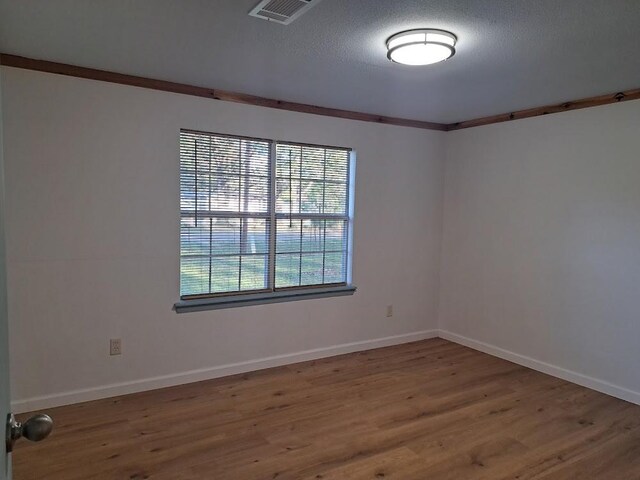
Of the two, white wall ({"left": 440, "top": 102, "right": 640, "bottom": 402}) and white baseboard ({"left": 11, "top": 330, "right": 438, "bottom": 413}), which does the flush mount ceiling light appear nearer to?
white wall ({"left": 440, "top": 102, "right": 640, "bottom": 402})

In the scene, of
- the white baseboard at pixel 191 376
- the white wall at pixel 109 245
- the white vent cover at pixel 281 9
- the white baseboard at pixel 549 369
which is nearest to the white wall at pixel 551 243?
the white baseboard at pixel 549 369

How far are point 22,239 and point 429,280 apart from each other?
149 inches

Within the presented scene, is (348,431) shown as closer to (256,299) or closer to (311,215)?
(256,299)

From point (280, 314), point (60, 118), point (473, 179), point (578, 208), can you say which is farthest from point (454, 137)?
point (60, 118)

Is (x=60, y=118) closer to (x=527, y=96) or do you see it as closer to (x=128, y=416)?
(x=128, y=416)

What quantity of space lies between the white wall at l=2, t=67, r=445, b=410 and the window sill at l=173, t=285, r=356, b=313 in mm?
62

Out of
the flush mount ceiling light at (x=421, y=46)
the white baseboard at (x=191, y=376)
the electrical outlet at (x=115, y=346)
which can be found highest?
the flush mount ceiling light at (x=421, y=46)

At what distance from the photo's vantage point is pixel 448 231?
4875 millimetres

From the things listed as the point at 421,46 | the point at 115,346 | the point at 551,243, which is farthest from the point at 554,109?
the point at 115,346

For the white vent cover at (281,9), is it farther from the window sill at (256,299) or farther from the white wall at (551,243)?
the white wall at (551,243)

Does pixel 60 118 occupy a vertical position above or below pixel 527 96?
below

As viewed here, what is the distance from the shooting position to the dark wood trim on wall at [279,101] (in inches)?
115

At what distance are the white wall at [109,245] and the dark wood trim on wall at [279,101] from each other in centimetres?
5

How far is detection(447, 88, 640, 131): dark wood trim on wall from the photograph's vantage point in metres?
3.33
